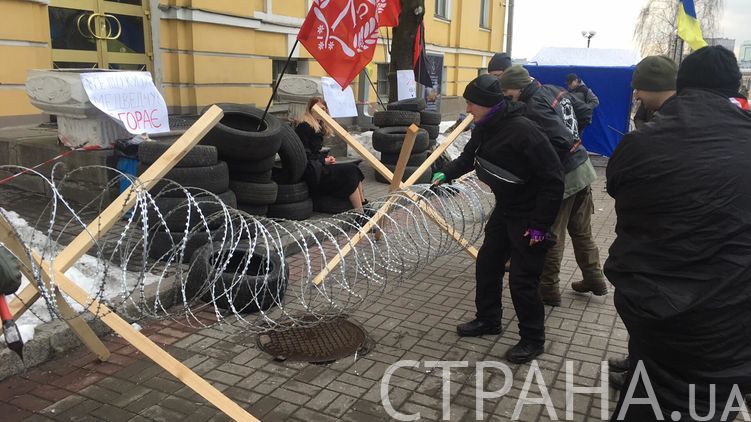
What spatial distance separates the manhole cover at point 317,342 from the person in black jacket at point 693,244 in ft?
7.43

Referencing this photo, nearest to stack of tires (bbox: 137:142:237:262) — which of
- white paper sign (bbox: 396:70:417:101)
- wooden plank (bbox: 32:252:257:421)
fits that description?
wooden plank (bbox: 32:252:257:421)

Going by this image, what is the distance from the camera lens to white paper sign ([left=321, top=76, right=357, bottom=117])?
10203mm

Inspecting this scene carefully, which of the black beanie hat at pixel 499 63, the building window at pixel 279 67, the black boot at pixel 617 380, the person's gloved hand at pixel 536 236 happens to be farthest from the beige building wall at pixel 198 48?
the black boot at pixel 617 380

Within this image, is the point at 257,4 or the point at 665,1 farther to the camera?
the point at 665,1

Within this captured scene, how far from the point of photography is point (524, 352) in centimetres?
415

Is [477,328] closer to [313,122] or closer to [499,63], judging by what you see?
[313,122]

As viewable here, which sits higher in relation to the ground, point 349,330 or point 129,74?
point 129,74

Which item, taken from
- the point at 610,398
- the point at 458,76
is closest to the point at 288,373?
the point at 610,398

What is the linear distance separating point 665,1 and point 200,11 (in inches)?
1446

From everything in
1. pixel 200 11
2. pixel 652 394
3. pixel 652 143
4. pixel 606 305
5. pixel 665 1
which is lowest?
pixel 606 305

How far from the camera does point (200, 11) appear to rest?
9844 millimetres

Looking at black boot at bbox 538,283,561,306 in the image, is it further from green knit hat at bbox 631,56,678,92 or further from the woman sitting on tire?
the woman sitting on tire

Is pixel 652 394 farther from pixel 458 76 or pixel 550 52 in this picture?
pixel 458 76

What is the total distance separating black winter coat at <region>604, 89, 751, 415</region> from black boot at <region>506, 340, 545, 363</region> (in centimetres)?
170
